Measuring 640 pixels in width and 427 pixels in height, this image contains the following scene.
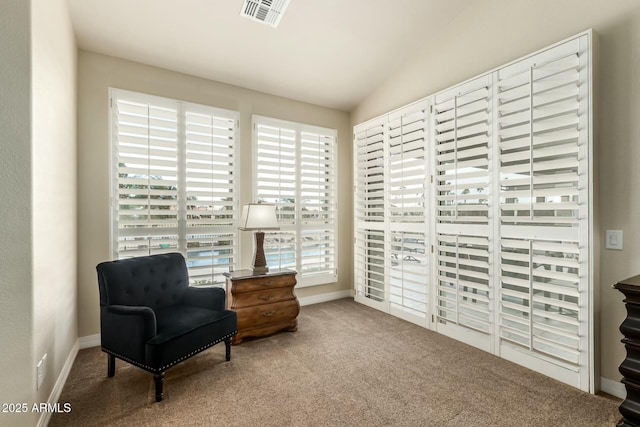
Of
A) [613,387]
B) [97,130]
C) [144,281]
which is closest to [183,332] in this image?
[144,281]

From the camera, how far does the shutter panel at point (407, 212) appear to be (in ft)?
11.1

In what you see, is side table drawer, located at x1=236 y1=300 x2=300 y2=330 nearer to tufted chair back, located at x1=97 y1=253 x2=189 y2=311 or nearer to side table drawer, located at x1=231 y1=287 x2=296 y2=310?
side table drawer, located at x1=231 y1=287 x2=296 y2=310

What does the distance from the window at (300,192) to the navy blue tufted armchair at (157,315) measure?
1.25 meters

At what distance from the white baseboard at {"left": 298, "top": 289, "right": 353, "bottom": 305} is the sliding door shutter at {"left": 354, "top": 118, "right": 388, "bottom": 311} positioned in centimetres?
27

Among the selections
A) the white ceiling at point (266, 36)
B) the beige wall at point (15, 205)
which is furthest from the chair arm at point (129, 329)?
the white ceiling at point (266, 36)

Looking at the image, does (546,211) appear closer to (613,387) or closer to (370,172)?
(613,387)

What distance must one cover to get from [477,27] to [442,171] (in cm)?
140

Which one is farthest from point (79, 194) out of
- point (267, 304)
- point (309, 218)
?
point (309, 218)

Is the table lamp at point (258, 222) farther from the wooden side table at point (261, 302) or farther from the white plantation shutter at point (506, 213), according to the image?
the white plantation shutter at point (506, 213)

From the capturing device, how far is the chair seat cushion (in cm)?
207

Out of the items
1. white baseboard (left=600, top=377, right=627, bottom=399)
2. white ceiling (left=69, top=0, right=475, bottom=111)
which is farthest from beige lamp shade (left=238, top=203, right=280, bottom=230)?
white baseboard (left=600, top=377, right=627, bottom=399)

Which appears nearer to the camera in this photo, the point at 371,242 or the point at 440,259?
the point at 440,259

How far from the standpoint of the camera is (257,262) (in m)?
3.30

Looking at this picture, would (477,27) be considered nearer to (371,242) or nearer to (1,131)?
(371,242)
